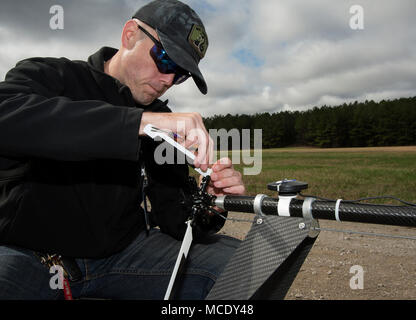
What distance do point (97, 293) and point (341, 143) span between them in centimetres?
9890

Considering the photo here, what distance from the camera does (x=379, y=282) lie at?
15.4 feet

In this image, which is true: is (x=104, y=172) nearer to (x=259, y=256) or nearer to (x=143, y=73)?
(x=143, y=73)

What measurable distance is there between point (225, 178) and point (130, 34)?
4.89 ft

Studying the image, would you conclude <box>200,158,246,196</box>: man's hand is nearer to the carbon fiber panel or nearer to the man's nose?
the carbon fiber panel

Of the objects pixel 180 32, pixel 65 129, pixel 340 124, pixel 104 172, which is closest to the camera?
pixel 65 129

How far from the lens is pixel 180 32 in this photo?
2.46 meters

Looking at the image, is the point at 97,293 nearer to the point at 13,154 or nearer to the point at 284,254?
the point at 13,154

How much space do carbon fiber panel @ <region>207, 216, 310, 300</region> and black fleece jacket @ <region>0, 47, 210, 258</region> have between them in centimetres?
69

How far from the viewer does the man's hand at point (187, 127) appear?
5.14 feet

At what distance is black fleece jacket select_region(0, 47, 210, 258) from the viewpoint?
146 cm

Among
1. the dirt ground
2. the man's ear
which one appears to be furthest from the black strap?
the dirt ground

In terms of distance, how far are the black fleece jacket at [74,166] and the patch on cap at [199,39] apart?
0.65 m

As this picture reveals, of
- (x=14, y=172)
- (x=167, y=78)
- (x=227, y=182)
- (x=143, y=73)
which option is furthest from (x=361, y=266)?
(x=14, y=172)

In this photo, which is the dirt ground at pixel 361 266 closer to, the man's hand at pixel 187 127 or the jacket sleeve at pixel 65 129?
the man's hand at pixel 187 127
